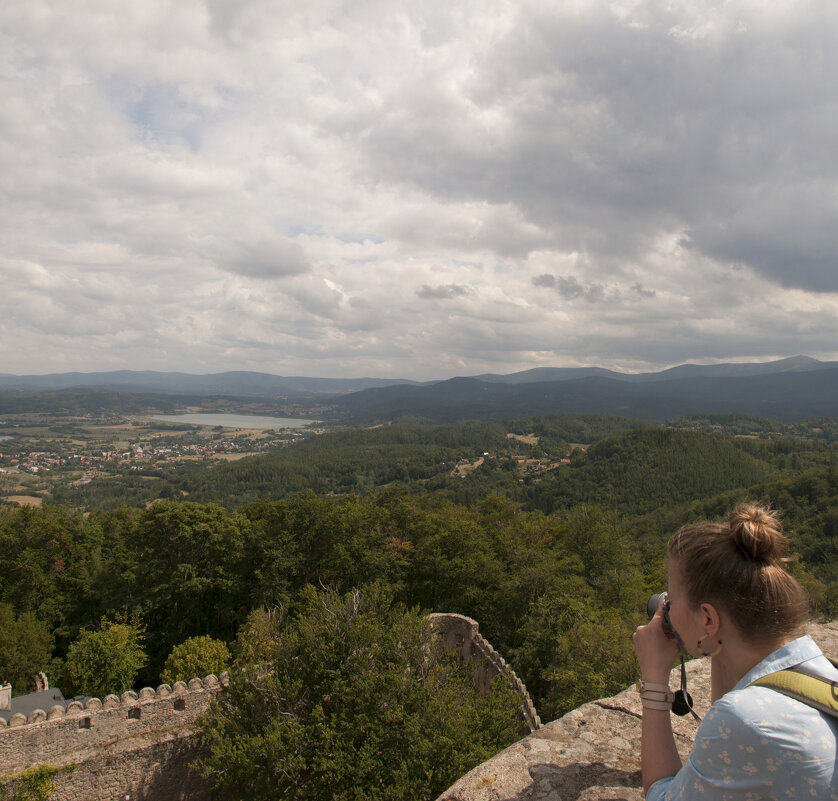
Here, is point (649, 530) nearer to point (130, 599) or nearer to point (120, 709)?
point (130, 599)

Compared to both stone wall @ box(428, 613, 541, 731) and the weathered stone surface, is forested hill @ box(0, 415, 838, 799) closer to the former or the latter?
stone wall @ box(428, 613, 541, 731)

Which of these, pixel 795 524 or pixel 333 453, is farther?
pixel 333 453

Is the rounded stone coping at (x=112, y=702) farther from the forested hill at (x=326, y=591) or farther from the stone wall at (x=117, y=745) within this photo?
the forested hill at (x=326, y=591)

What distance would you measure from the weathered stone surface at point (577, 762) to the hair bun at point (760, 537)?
2631 mm

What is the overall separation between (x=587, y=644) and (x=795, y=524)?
61098mm

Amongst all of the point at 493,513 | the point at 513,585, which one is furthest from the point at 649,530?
the point at 513,585

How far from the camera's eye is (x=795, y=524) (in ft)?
201

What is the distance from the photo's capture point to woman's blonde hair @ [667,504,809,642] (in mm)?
2369

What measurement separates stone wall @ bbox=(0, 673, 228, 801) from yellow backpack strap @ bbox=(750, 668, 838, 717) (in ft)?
54.2

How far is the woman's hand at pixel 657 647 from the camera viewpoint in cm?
299

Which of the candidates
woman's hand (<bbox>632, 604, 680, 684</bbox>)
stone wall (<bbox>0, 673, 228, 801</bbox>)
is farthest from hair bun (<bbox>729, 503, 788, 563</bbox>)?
stone wall (<bbox>0, 673, 228, 801</bbox>)

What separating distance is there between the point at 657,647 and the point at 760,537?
110 centimetres

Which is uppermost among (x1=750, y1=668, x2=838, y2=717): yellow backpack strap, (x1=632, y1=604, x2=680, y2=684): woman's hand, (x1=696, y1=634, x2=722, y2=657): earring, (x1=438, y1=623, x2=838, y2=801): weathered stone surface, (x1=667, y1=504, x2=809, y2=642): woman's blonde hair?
(x1=667, y1=504, x2=809, y2=642): woman's blonde hair

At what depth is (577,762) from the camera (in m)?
4.27
